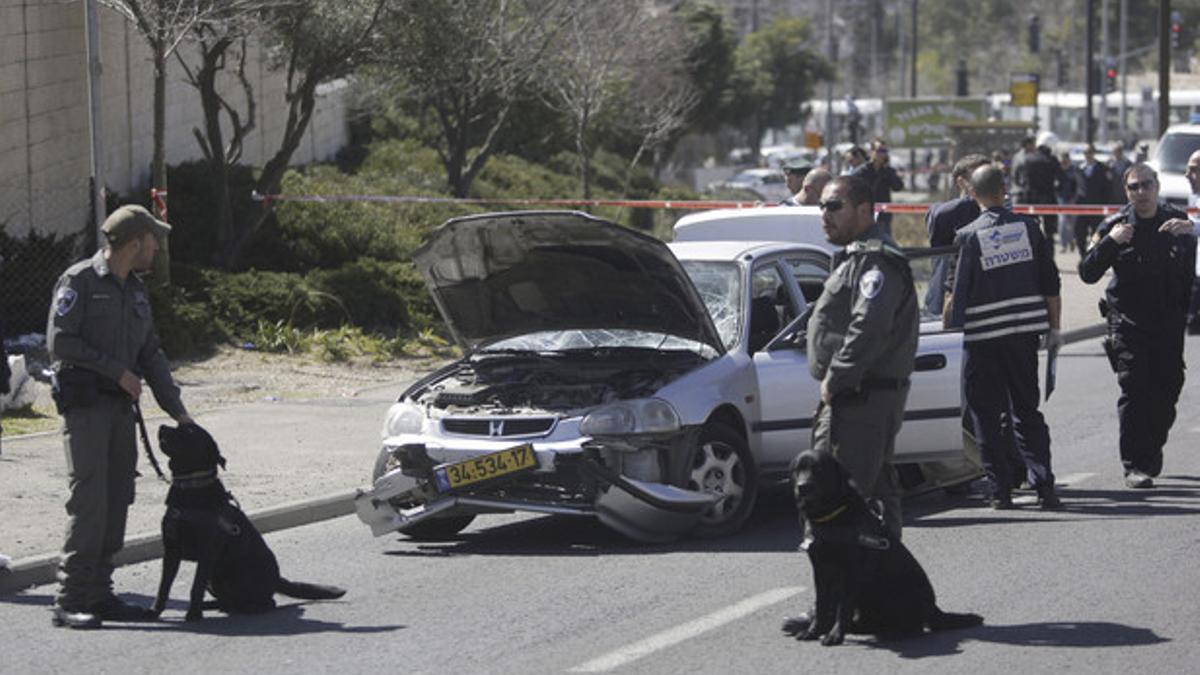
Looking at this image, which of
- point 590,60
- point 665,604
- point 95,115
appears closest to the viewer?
→ point 665,604

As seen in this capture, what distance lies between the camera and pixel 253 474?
40.2 feet

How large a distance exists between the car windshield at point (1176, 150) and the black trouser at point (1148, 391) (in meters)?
15.6

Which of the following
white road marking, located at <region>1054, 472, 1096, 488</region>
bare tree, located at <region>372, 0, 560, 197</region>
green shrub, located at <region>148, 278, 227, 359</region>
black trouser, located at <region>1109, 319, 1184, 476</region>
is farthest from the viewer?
bare tree, located at <region>372, 0, 560, 197</region>

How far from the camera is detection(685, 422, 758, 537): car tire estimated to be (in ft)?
32.5

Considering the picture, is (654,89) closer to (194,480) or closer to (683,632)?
(194,480)

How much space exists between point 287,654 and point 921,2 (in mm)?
108365

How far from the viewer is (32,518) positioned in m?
10.7

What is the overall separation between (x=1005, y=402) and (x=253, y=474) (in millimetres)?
4687

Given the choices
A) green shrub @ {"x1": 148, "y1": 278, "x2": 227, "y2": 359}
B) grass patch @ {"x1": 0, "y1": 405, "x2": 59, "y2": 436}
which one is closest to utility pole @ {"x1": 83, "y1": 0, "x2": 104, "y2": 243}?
green shrub @ {"x1": 148, "y1": 278, "x2": 227, "y2": 359}

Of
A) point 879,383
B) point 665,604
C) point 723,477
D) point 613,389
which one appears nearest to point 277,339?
point 613,389

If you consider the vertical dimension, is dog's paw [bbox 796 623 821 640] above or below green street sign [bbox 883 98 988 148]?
below

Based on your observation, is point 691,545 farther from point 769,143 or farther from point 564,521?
point 769,143

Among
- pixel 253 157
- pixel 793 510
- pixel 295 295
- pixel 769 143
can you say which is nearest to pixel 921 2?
pixel 769 143

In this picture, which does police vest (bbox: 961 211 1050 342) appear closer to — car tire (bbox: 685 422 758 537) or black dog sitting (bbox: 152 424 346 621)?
car tire (bbox: 685 422 758 537)
